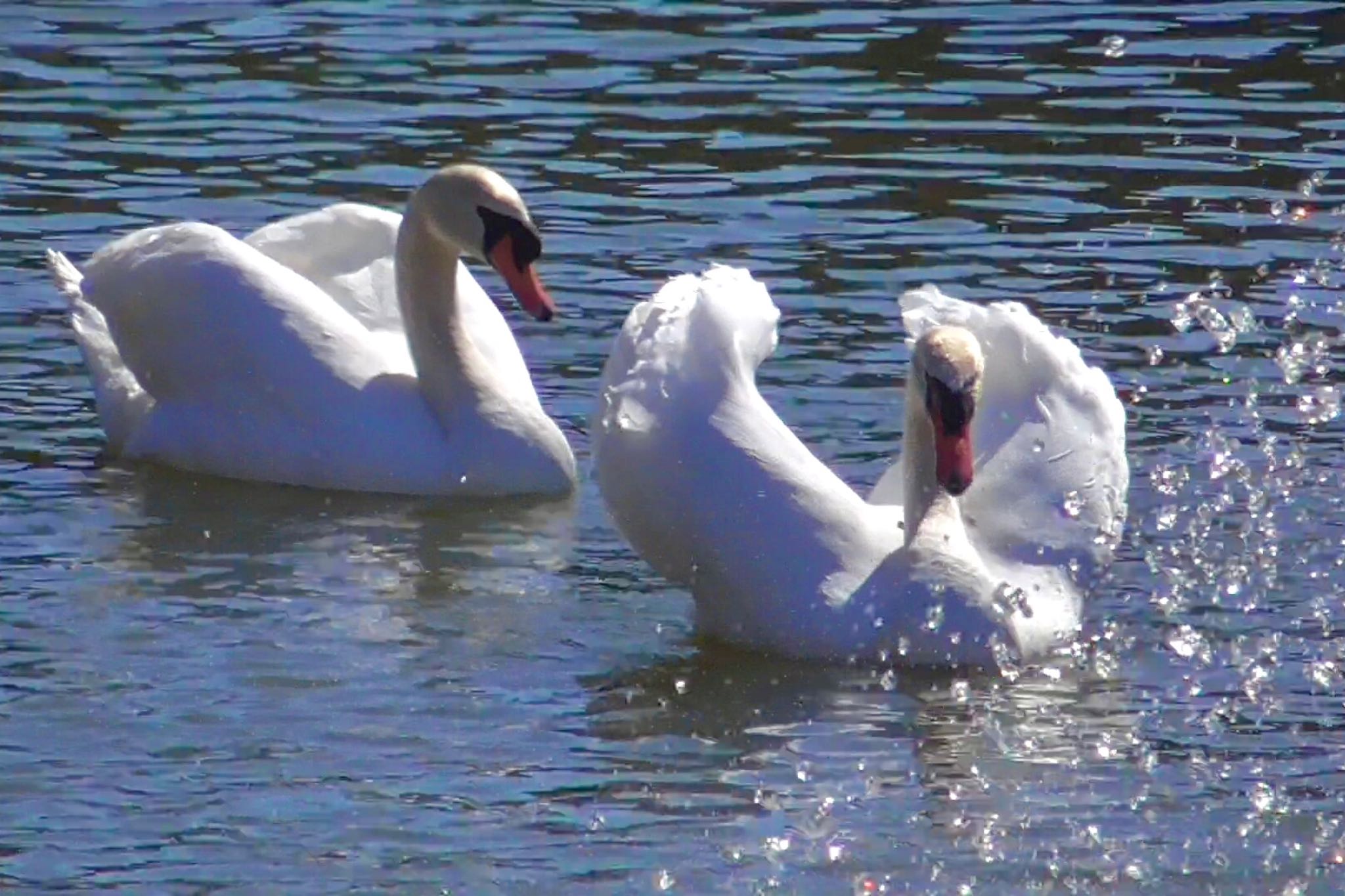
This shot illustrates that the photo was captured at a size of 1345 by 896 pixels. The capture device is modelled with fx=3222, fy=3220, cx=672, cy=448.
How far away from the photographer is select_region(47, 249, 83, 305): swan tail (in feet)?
39.6

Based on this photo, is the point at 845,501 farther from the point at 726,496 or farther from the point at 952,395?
the point at 952,395

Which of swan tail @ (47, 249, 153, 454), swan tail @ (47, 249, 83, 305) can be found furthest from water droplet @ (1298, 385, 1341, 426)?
swan tail @ (47, 249, 83, 305)

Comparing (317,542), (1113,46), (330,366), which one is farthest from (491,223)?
(1113,46)

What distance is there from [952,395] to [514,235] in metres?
2.74

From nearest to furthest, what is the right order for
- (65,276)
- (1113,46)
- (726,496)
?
(726,496) → (65,276) → (1113,46)

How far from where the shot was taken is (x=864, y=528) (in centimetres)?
920

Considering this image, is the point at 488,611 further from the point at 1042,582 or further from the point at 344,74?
the point at 344,74

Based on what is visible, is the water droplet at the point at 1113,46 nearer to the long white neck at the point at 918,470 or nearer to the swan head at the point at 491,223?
the swan head at the point at 491,223

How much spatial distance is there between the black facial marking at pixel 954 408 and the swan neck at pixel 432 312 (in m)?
2.65

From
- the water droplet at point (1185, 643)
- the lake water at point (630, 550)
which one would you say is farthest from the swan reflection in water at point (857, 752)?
the water droplet at point (1185, 643)

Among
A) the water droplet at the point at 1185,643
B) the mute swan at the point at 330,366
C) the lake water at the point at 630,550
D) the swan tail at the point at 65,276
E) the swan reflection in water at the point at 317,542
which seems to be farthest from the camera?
the swan tail at the point at 65,276

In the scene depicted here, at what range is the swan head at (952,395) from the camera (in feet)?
29.0

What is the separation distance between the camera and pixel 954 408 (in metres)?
8.88

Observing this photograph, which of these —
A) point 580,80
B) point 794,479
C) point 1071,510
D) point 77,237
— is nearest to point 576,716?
point 794,479
